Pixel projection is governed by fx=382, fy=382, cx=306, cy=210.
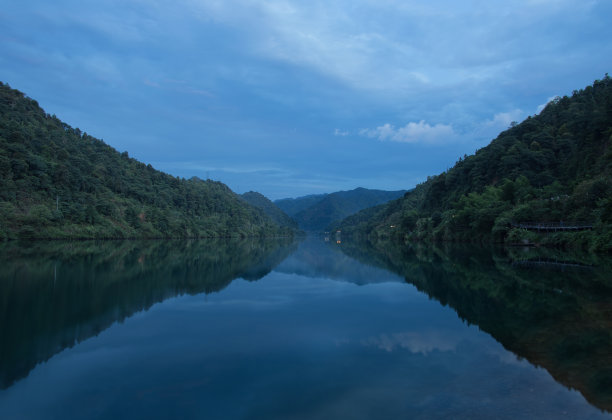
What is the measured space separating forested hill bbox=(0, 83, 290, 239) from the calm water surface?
55.7m

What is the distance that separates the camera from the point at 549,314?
11.0 m

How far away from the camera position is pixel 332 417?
518cm

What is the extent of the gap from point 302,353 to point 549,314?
7.69 metres

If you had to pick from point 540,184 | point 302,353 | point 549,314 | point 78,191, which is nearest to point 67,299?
point 302,353

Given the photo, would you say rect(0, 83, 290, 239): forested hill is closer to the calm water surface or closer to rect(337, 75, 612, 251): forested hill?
the calm water surface

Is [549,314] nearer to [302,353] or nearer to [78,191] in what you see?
[302,353]

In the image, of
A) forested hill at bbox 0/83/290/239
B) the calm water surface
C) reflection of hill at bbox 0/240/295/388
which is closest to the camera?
the calm water surface

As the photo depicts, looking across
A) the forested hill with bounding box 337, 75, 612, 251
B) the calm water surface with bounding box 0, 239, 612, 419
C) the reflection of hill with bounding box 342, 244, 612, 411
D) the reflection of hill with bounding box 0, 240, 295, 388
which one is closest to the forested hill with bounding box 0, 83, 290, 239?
the reflection of hill with bounding box 0, 240, 295, 388

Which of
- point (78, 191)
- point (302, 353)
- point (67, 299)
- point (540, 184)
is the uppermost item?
point (78, 191)

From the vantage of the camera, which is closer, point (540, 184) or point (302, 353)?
point (302, 353)

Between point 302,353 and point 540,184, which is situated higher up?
point 540,184

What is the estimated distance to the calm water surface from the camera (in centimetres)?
552

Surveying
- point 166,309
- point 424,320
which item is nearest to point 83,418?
point 166,309

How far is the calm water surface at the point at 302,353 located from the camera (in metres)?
5.52
